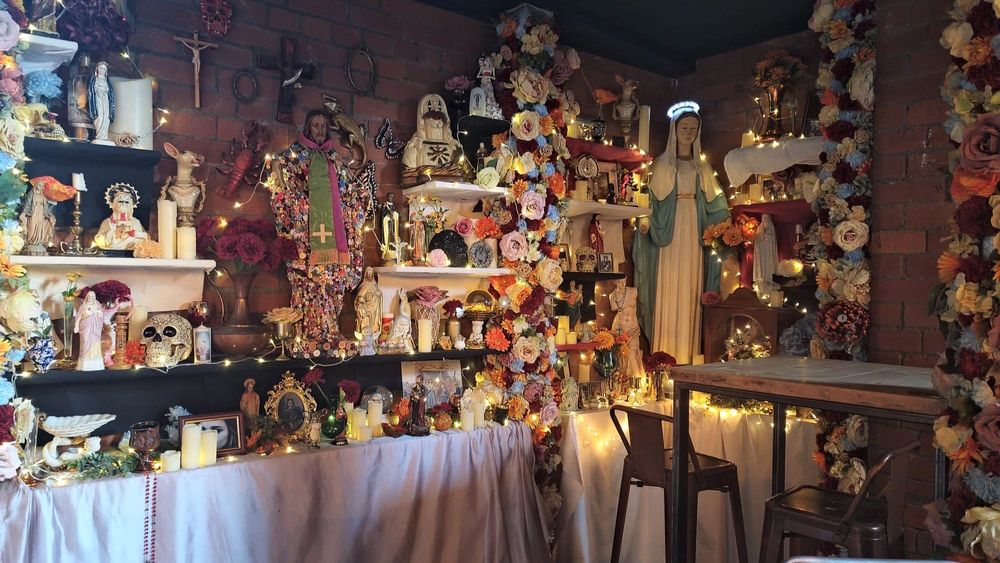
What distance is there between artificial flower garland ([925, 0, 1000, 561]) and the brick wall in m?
2.42

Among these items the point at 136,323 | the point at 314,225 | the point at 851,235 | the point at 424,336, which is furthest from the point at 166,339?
the point at 851,235

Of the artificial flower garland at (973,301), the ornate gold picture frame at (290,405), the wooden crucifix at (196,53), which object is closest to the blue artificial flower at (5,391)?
the ornate gold picture frame at (290,405)

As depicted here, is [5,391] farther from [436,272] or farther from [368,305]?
[436,272]

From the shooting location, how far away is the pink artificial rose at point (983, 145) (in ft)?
5.31

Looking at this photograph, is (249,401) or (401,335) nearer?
(249,401)

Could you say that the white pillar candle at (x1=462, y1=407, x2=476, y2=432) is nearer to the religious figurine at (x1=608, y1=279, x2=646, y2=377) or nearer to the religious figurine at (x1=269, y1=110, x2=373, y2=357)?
the religious figurine at (x1=269, y1=110, x2=373, y2=357)

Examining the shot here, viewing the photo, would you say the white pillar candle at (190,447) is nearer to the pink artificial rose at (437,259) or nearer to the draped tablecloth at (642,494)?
the pink artificial rose at (437,259)

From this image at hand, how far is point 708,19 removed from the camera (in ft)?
13.0

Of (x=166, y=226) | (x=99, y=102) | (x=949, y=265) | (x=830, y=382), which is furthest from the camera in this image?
(x=166, y=226)

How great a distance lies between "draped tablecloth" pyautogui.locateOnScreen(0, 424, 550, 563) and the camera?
229 centimetres

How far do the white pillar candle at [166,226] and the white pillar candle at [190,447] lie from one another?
0.68 meters

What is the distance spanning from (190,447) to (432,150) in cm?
176

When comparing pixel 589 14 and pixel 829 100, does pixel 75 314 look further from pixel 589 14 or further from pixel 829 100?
pixel 829 100

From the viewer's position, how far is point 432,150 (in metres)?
3.43
